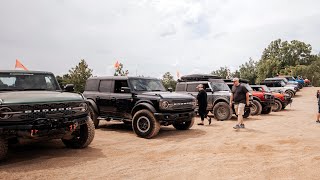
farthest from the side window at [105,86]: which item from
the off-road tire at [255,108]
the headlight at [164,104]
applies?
the off-road tire at [255,108]

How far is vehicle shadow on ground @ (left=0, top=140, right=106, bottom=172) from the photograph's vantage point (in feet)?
18.6

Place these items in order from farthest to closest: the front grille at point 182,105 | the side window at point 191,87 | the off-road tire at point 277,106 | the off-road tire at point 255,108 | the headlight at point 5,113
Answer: the off-road tire at point 277,106 → the off-road tire at point 255,108 → the side window at point 191,87 → the front grille at point 182,105 → the headlight at point 5,113

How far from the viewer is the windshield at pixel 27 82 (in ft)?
22.1

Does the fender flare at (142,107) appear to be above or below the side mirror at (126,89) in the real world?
below

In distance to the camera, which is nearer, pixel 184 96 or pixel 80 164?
pixel 80 164

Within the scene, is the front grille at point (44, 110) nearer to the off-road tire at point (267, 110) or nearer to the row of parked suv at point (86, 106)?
the row of parked suv at point (86, 106)

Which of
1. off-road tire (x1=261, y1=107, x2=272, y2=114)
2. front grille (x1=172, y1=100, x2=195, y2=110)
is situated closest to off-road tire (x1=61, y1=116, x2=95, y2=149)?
front grille (x1=172, y1=100, x2=195, y2=110)

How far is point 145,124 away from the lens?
906cm

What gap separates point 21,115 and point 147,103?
4.19 meters

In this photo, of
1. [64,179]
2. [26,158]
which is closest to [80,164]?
[64,179]

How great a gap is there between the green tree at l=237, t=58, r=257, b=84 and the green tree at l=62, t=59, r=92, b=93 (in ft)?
153

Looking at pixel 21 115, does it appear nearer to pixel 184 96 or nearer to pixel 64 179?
pixel 64 179

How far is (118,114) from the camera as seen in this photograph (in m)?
10.0

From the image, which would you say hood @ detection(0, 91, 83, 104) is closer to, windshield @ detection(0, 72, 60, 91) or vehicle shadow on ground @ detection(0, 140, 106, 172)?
windshield @ detection(0, 72, 60, 91)
